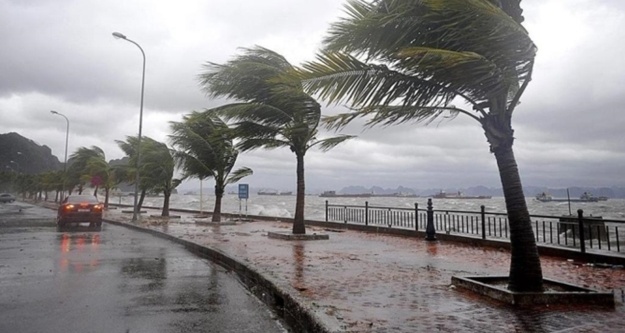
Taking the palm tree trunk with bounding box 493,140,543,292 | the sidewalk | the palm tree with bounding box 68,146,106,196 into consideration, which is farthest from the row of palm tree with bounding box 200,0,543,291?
the palm tree with bounding box 68,146,106,196

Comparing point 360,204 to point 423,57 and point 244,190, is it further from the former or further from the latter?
point 423,57

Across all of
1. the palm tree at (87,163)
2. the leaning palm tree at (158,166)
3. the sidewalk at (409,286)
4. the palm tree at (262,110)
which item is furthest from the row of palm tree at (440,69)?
the palm tree at (87,163)

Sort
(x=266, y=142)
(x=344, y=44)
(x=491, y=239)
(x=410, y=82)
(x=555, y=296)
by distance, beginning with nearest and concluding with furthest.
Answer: (x=555, y=296)
(x=410, y=82)
(x=344, y=44)
(x=491, y=239)
(x=266, y=142)

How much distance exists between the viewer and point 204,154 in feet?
72.5

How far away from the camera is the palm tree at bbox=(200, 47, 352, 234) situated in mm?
14336

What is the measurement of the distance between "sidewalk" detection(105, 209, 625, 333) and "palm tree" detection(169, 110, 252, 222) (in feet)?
31.4

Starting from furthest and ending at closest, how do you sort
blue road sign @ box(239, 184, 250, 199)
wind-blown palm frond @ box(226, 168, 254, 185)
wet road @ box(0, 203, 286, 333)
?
blue road sign @ box(239, 184, 250, 199)
wind-blown palm frond @ box(226, 168, 254, 185)
wet road @ box(0, 203, 286, 333)

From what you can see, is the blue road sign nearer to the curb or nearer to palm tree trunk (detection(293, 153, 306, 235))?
palm tree trunk (detection(293, 153, 306, 235))

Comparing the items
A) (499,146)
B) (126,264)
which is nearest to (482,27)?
(499,146)

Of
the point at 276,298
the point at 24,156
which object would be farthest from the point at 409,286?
the point at 24,156

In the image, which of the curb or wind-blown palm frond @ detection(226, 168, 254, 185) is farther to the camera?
wind-blown palm frond @ detection(226, 168, 254, 185)

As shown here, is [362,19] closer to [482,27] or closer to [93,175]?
[482,27]

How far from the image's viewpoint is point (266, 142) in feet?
50.1

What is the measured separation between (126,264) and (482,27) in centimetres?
820
